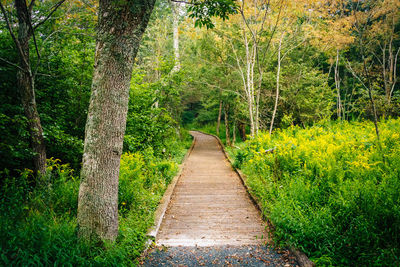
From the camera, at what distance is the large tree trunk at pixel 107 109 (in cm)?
280

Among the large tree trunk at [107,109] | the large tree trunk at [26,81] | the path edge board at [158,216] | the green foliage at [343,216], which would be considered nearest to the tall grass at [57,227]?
the path edge board at [158,216]

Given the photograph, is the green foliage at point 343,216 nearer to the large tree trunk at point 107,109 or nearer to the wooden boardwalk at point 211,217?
A: the wooden boardwalk at point 211,217

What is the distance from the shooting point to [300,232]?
10.9 feet

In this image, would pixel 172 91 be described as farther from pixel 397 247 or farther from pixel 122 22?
pixel 397 247

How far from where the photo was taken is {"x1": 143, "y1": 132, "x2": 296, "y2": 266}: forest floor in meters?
3.23

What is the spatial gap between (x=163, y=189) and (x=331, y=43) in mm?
11623

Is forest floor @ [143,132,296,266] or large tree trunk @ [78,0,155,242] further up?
large tree trunk @ [78,0,155,242]

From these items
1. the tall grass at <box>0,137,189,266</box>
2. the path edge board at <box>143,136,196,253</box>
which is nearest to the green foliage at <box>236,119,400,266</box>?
the path edge board at <box>143,136,196,253</box>

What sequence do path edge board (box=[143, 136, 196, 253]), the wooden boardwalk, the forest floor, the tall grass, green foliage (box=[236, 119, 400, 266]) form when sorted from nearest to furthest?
1. the tall grass
2. green foliage (box=[236, 119, 400, 266])
3. the forest floor
4. path edge board (box=[143, 136, 196, 253])
5. the wooden boardwalk

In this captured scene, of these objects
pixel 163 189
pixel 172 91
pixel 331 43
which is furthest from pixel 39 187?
pixel 331 43

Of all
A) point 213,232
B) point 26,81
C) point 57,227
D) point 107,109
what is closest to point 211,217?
point 213,232

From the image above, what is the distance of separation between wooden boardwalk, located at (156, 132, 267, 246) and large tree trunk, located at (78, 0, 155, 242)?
4.43ft

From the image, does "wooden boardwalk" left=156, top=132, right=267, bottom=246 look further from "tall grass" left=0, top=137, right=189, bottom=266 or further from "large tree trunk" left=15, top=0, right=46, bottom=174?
"large tree trunk" left=15, top=0, right=46, bottom=174

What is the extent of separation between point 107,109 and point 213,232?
2963 millimetres
